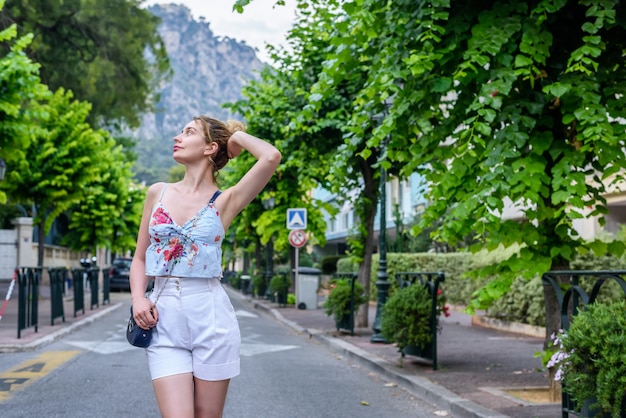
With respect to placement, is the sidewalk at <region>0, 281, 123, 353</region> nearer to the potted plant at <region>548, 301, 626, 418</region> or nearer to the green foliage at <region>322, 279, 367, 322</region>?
the green foliage at <region>322, 279, 367, 322</region>

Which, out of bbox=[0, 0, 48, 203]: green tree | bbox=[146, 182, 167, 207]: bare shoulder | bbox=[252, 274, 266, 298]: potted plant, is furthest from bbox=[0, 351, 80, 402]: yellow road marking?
bbox=[252, 274, 266, 298]: potted plant

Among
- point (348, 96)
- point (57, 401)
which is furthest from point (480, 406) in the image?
point (348, 96)

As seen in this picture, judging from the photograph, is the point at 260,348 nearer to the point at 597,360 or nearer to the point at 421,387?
the point at 421,387

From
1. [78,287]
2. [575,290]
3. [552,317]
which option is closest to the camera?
[575,290]

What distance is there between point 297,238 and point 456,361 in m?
14.2

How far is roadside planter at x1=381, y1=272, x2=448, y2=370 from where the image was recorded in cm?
1002

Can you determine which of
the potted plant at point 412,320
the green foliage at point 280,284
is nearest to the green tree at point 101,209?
the green foliage at point 280,284

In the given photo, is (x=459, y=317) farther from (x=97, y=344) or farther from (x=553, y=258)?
(x=553, y=258)

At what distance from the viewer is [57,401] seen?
7738 mm

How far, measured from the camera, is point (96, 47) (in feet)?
84.2

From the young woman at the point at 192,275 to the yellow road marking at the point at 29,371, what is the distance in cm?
510

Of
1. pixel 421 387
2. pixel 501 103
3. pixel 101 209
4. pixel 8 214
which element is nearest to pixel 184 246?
pixel 501 103

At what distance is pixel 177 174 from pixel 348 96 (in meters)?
97.8

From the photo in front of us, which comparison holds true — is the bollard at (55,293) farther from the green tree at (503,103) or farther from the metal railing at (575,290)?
the metal railing at (575,290)
